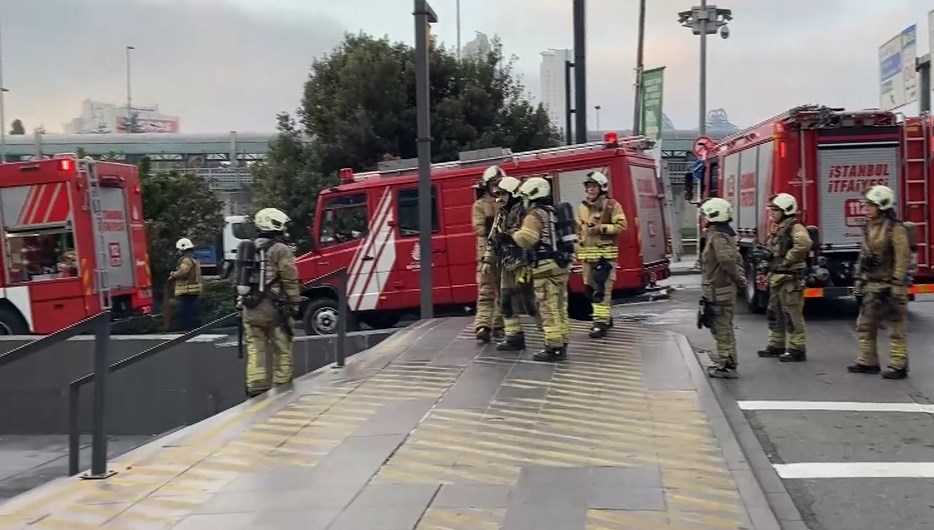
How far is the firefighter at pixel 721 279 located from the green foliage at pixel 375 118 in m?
13.3

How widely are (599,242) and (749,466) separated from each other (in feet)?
17.0

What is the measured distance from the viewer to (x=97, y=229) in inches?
559

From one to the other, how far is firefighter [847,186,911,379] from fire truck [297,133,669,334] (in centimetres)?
466

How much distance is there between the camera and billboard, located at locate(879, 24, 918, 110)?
26641 mm

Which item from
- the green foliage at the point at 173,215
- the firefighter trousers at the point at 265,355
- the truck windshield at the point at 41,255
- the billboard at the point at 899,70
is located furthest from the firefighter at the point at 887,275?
the billboard at the point at 899,70

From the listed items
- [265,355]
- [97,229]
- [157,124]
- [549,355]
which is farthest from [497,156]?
[157,124]

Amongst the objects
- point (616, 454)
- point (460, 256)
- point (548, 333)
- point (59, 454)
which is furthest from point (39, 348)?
point (460, 256)

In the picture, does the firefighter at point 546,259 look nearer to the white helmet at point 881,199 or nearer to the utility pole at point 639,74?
the white helmet at point 881,199

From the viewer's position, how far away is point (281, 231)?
28.8ft

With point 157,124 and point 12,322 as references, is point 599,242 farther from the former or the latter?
point 157,124

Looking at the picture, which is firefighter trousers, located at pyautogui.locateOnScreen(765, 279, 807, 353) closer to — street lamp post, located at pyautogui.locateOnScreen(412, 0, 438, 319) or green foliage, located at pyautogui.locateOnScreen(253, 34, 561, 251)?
street lamp post, located at pyautogui.locateOnScreen(412, 0, 438, 319)

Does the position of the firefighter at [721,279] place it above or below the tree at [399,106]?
below

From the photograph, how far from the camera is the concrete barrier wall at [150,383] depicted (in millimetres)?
11789

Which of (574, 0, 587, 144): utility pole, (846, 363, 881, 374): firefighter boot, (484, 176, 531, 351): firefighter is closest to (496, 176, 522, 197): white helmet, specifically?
(484, 176, 531, 351): firefighter
